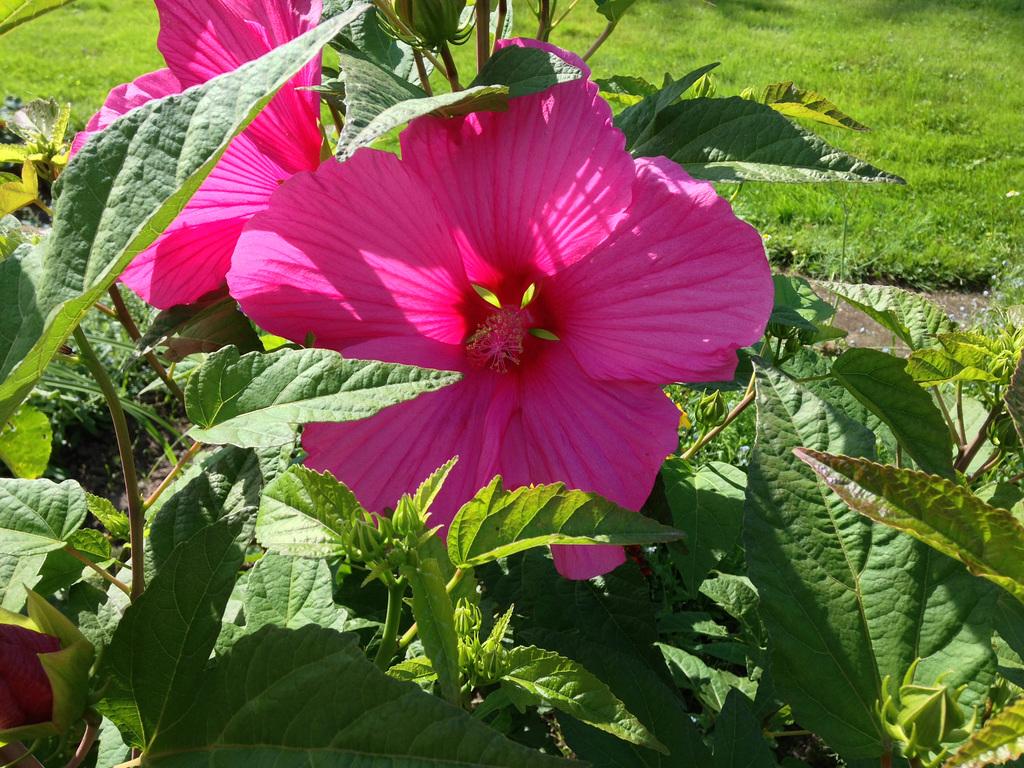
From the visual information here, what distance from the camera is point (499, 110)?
56 cm

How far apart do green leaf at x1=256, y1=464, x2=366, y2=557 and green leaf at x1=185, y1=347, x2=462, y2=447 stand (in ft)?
0.11

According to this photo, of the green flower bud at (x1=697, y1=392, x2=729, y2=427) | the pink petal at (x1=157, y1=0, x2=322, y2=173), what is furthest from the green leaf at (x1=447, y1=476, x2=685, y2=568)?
the green flower bud at (x1=697, y1=392, x2=729, y2=427)

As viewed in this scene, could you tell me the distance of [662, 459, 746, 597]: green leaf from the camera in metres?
0.95

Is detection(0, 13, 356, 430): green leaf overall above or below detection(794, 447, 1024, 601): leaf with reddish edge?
above

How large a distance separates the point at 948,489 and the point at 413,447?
0.35 meters

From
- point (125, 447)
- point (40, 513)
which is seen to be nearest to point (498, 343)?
point (125, 447)

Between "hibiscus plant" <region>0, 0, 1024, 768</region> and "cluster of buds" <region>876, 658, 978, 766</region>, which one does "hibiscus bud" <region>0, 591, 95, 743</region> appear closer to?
"hibiscus plant" <region>0, 0, 1024, 768</region>

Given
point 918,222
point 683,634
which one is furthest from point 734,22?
point 683,634

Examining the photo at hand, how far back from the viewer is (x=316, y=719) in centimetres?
45

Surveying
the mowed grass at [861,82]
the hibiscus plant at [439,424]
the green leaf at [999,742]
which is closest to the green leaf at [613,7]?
the hibiscus plant at [439,424]

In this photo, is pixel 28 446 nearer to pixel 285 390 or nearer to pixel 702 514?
pixel 285 390

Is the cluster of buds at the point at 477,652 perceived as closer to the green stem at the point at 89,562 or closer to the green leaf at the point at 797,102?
the green stem at the point at 89,562

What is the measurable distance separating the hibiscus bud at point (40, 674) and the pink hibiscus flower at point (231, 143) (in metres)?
0.24

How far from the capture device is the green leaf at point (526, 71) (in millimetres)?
543
